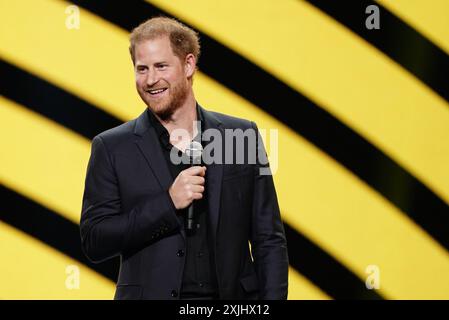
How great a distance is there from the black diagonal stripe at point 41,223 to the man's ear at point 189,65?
1385mm

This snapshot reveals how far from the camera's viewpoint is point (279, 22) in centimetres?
390

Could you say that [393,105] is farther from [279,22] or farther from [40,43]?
[40,43]

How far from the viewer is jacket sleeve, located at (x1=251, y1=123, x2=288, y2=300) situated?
2.63 m

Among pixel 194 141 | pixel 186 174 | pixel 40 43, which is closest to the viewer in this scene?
pixel 186 174

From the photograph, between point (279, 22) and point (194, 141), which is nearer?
point (194, 141)

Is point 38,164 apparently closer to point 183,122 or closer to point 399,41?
point 183,122

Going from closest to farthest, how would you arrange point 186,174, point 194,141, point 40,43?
point 186,174 → point 194,141 → point 40,43

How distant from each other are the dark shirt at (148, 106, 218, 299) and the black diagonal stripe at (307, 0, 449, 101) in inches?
69.5

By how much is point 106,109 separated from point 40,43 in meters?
0.49

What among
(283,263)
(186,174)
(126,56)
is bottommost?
(283,263)

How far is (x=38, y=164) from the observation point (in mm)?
3766

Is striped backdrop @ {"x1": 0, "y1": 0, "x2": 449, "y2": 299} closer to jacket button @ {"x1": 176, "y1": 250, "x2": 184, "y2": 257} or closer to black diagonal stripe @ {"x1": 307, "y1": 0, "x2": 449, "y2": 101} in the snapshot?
black diagonal stripe @ {"x1": 307, "y1": 0, "x2": 449, "y2": 101}

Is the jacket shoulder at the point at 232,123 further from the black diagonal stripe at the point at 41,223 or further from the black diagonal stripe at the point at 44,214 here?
the black diagonal stripe at the point at 41,223
